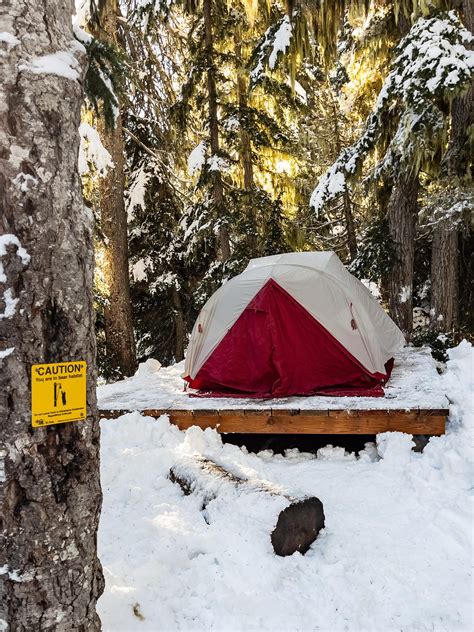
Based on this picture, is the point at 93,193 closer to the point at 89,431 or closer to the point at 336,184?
the point at 336,184

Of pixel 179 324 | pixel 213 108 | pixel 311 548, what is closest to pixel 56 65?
pixel 311 548

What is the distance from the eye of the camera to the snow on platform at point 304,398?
521 centimetres

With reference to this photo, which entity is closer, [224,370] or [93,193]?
[224,370]

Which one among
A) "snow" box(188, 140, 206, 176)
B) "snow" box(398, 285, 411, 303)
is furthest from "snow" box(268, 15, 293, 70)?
"snow" box(398, 285, 411, 303)

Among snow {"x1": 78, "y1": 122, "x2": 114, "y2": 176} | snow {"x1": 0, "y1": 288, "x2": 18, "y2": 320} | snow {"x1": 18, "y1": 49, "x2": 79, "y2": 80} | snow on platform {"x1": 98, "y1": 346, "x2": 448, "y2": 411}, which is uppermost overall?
snow {"x1": 78, "y1": 122, "x2": 114, "y2": 176}

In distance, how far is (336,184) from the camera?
8.45 meters

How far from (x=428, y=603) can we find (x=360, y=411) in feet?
7.41

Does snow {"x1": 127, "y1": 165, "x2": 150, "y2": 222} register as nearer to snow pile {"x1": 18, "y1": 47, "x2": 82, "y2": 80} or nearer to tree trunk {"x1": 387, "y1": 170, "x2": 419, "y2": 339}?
tree trunk {"x1": 387, "y1": 170, "x2": 419, "y2": 339}

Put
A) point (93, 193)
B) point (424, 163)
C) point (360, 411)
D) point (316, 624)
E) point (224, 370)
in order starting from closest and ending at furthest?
point (316, 624) → point (360, 411) → point (224, 370) → point (424, 163) → point (93, 193)

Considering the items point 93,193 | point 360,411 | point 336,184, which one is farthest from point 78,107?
point 93,193

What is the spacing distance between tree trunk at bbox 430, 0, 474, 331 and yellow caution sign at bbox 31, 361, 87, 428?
22.1ft

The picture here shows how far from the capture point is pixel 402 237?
8555 mm

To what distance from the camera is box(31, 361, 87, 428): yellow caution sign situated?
2033mm

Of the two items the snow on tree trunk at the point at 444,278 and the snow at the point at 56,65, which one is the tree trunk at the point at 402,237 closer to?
the snow on tree trunk at the point at 444,278
